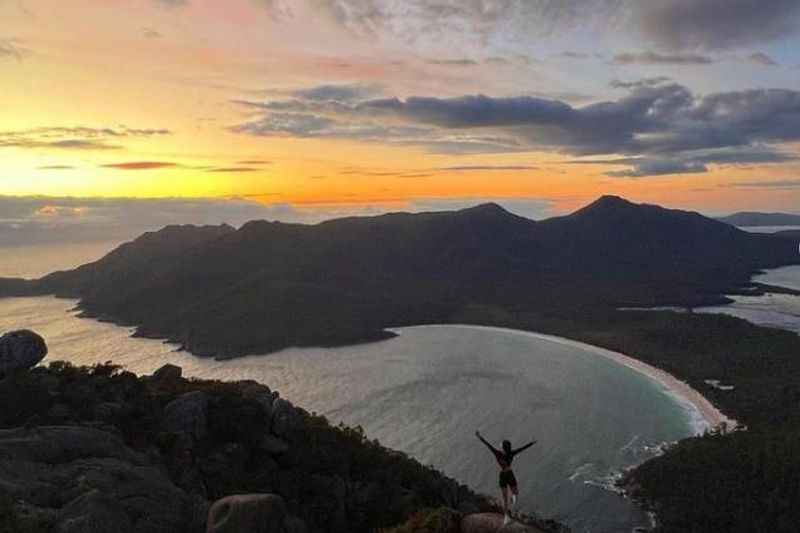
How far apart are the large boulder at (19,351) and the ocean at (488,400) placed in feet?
173

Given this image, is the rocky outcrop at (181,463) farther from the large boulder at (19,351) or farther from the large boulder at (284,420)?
the large boulder at (19,351)

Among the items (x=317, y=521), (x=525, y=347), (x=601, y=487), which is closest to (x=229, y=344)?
(x=525, y=347)

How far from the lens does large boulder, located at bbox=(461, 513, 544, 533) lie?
20.7 metres

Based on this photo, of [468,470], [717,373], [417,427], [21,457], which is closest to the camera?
[21,457]

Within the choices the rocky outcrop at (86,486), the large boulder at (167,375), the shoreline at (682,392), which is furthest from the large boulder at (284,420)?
the shoreline at (682,392)

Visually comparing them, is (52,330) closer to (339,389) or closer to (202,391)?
(339,389)

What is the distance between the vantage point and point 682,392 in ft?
418

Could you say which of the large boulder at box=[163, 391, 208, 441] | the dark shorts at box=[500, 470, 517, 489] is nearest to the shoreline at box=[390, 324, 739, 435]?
the large boulder at box=[163, 391, 208, 441]

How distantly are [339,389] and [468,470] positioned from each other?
50209 millimetres

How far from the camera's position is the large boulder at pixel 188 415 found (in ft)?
131

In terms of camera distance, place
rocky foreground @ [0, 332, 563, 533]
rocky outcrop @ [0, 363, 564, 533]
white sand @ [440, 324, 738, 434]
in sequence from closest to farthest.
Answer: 1. rocky foreground @ [0, 332, 563, 533]
2. rocky outcrop @ [0, 363, 564, 533]
3. white sand @ [440, 324, 738, 434]

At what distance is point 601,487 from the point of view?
78.3m

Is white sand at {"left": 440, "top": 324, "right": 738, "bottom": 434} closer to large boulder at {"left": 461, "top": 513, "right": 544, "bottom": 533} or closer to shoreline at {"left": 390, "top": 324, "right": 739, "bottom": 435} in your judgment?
shoreline at {"left": 390, "top": 324, "right": 739, "bottom": 435}

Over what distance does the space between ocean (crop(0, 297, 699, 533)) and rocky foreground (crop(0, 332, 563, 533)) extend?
3289 cm
